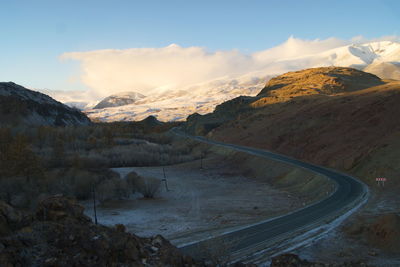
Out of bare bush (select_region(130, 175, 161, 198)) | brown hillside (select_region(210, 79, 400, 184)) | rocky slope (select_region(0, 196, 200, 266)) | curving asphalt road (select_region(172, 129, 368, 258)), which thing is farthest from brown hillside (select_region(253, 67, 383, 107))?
rocky slope (select_region(0, 196, 200, 266))

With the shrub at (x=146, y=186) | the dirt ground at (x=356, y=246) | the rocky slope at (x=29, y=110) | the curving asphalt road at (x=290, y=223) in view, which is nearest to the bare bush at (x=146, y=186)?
the shrub at (x=146, y=186)

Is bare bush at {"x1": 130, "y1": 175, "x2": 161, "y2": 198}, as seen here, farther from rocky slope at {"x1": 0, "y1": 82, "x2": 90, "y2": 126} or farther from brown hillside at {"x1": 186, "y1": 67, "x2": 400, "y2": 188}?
rocky slope at {"x1": 0, "y1": 82, "x2": 90, "y2": 126}

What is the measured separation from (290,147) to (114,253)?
188 ft

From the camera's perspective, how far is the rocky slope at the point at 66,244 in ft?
33.7

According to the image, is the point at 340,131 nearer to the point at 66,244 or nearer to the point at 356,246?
the point at 356,246

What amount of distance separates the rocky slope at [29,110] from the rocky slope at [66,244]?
3738 inches

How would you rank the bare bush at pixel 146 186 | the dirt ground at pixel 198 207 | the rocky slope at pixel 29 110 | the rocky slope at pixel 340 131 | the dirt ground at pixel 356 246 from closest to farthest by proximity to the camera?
the dirt ground at pixel 356 246 < the rocky slope at pixel 340 131 < the dirt ground at pixel 198 207 < the bare bush at pixel 146 186 < the rocky slope at pixel 29 110

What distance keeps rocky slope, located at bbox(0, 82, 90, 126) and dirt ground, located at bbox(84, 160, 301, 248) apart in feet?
228

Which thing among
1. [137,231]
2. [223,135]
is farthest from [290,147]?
[137,231]

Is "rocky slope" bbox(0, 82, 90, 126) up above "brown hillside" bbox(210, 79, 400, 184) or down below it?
above

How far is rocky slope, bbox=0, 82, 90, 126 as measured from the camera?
105m

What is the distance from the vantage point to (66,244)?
11117mm

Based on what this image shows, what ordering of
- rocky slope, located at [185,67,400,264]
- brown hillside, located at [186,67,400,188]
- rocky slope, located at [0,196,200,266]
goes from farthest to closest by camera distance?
brown hillside, located at [186,67,400,188] → rocky slope, located at [185,67,400,264] → rocky slope, located at [0,196,200,266]

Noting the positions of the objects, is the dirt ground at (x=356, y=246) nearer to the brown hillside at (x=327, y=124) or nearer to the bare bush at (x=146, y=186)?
the brown hillside at (x=327, y=124)
